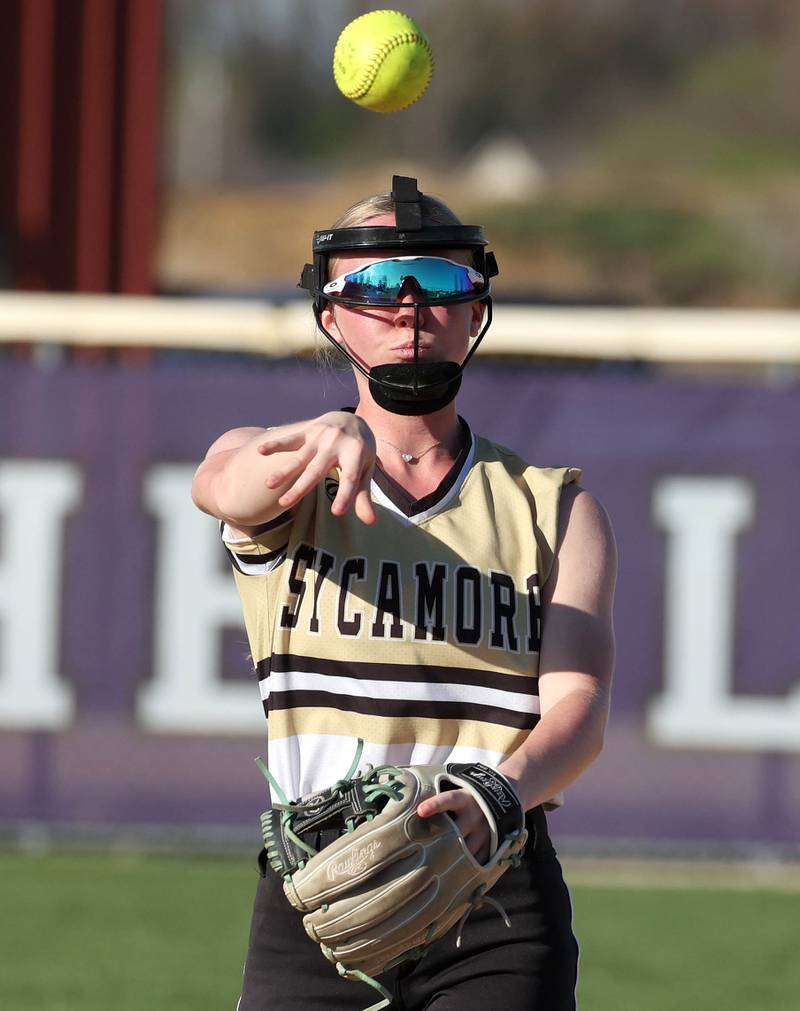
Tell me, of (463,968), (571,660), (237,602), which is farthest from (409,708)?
(237,602)

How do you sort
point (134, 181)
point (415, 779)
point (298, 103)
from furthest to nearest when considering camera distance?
point (298, 103), point (134, 181), point (415, 779)

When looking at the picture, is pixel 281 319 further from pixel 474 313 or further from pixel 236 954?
pixel 474 313

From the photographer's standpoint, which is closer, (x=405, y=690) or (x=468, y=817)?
(x=468, y=817)

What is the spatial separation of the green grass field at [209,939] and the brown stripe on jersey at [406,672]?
8.59 feet

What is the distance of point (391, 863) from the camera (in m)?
2.47

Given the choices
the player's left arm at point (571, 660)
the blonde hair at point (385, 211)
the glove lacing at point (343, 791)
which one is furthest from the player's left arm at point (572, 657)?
the blonde hair at point (385, 211)

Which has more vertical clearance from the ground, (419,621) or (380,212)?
(380,212)

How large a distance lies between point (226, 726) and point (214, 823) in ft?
1.30

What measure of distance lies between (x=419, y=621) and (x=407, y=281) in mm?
530

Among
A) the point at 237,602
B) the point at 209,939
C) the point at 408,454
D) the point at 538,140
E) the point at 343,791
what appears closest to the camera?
the point at 343,791

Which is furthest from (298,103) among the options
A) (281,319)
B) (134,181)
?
(281,319)

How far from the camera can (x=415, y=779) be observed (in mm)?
2504

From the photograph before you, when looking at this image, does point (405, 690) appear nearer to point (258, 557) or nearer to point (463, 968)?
point (258, 557)

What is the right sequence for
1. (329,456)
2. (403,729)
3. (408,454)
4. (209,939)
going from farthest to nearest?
(209,939) < (408,454) < (403,729) < (329,456)
